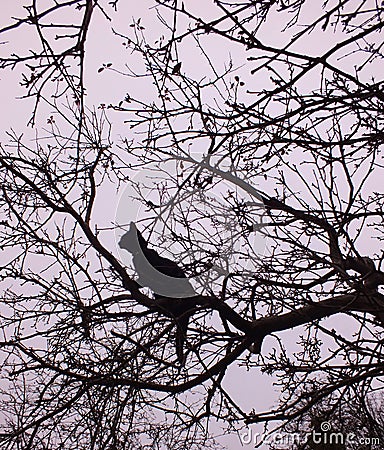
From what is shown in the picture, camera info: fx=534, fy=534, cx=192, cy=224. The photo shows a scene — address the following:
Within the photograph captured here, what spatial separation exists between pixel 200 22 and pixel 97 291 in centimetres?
245

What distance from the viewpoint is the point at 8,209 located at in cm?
396

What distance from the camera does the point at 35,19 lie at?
1.93 meters

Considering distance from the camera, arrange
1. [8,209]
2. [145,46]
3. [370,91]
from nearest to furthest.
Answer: [370,91]
[145,46]
[8,209]

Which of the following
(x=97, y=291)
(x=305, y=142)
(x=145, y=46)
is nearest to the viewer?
(x=305, y=142)

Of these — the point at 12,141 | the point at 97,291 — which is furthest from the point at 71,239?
the point at 12,141

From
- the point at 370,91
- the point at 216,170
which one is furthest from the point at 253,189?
the point at 370,91

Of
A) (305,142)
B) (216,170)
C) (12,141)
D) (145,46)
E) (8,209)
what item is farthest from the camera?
(12,141)

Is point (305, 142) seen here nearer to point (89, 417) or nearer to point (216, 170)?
point (216, 170)

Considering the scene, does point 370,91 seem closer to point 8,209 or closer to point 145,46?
point 145,46

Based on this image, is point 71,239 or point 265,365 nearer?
point 265,365

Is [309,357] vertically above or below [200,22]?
below

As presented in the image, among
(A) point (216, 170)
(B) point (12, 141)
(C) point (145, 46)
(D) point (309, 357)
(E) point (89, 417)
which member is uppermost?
(B) point (12, 141)

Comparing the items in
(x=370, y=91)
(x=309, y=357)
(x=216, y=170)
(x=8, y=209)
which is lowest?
(x=309, y=357)

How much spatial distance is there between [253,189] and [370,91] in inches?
46.8
